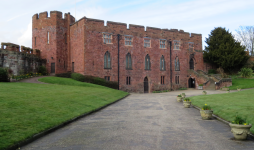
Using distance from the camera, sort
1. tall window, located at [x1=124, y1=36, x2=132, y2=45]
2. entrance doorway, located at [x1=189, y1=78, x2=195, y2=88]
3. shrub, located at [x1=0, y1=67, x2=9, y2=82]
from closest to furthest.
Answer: shrub, located at [x1=0, y1=67, x2=9, y2=82] < tall window, located at [x1=124, y1=36, x2=132, y2=45] < entrance doorway, located at [x1=189, y1=78, x2=195, y2=88]

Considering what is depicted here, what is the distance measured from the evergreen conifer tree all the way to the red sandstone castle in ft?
24.0

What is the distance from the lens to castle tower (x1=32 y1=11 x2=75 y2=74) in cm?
3409

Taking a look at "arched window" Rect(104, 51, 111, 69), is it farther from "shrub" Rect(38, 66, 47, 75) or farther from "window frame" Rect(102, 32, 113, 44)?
"shrub" Rect(38, 66, 47, 75)

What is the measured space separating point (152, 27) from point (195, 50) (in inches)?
482

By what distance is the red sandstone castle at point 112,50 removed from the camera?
32.7 metres

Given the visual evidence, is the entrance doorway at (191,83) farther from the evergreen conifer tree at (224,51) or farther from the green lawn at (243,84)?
the green lawn at (243,84)

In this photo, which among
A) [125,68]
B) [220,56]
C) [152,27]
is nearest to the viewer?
[125,68]

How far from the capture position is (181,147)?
6.27 metres

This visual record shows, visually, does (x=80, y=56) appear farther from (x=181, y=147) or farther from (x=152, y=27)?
(x=181, y=147)

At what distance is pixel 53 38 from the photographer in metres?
34.2

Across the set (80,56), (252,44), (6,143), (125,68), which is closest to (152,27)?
(125,68)

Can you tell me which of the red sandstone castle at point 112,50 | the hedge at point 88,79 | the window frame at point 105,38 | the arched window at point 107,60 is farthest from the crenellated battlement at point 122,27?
the hedge at point 88,79

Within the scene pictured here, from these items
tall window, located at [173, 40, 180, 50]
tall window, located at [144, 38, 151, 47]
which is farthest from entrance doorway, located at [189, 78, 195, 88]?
tall window, located at [144, 38, 151, 47]

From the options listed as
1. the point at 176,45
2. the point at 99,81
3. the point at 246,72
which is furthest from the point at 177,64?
the point at 99,81
